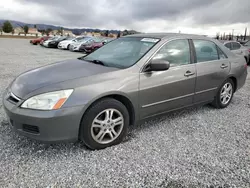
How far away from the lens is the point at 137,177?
221cm

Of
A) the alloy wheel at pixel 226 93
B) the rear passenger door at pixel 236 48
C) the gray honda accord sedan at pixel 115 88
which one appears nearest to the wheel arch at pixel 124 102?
the gray honda accord sedan at pixel 115 88

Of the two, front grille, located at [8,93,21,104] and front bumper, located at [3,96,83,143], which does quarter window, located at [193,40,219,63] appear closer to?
front bumper, located at [3,96,83,143]

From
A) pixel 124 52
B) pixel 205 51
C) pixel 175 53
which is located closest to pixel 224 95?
pixel 205 51

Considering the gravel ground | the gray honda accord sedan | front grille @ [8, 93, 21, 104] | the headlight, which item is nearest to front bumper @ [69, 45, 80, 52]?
the gray honda accord sedan

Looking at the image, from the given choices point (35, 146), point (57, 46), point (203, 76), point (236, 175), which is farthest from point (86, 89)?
point (57, 46)

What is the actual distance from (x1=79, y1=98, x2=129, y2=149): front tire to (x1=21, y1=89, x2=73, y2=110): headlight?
332 millimetres

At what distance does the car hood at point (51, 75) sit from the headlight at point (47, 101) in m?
0.14

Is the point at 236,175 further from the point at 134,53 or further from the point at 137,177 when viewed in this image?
the point at 134,53

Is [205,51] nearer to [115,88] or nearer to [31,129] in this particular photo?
[115,88]

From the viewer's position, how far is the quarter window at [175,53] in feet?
10.4

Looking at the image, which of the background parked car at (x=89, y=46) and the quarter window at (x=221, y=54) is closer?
the quarter window at (x=221, y=54)

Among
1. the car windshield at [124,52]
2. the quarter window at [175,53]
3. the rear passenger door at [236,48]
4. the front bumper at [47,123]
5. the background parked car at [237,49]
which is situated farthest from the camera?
the rear passenger door at [236,48]

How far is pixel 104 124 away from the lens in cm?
265

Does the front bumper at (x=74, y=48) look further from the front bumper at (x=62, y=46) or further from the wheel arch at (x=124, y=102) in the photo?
the wheel arch at (x=124, y=102)
